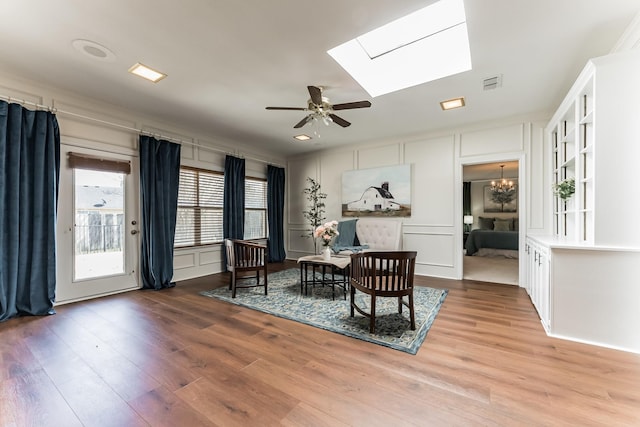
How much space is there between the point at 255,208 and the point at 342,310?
3.78 metres

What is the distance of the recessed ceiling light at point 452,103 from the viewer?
359 centimetres

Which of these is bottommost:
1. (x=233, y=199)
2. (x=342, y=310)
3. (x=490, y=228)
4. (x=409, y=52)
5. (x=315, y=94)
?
(x=342, y=310)

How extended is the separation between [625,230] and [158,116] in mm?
5665

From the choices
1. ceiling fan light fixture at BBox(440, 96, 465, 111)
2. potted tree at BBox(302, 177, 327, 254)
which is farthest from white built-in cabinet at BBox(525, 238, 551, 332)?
potted tree at BBox(302, 177, 327, 254)

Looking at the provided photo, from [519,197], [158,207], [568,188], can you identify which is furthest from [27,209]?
[519,197]

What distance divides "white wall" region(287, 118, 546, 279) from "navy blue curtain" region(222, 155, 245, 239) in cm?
233

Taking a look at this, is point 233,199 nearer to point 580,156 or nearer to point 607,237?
point 580,156

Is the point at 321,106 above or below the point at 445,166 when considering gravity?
above

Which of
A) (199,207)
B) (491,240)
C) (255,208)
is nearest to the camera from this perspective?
(199,207)

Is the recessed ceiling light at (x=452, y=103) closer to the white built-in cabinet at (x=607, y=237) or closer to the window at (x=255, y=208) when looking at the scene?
the white built-in cabinet at (x=607, y=237)

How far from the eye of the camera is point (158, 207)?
420 centimetres

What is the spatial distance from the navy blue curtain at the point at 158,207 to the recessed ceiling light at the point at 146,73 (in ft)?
4.47

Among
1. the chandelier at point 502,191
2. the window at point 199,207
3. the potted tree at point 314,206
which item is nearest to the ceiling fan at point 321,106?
→ the window at point 199,207

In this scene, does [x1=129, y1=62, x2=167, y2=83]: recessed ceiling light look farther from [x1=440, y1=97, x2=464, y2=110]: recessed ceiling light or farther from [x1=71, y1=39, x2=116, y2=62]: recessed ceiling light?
[x1=440, y1=97, x2=464, y2=110]: recessed ceiling light
